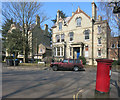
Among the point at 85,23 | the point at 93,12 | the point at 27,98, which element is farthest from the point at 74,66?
the point at 93,12

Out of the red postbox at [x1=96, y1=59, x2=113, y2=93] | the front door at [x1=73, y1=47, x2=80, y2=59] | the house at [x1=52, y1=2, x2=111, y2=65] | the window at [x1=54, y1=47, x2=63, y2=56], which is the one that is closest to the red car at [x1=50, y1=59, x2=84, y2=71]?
the house at [x1=52, y1=2, x2=111, y2=65]

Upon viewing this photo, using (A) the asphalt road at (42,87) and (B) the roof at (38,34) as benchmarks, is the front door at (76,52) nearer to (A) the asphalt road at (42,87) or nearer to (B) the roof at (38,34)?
(B) the roof at (38,34)

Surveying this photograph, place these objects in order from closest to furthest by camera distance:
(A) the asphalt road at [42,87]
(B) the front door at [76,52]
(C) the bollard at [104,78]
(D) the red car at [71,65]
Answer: (A) the asphalt road at [42,87]
(C) the bollard at [104,78]
(D) the red car at [71,65]
(B) the front door at [76,52]

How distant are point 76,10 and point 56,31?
7576mm

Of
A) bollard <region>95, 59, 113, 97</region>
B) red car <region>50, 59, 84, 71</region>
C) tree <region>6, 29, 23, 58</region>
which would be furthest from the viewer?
tree <region>6, 29, 23, 58</region>

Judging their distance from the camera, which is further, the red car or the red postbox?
the red car

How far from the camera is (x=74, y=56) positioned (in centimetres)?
2888

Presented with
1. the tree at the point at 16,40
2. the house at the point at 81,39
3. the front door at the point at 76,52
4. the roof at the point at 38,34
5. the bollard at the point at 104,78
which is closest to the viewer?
the bollard at the point at 104,78

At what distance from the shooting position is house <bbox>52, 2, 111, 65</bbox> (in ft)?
87.1

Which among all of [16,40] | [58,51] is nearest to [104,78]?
[16,40]

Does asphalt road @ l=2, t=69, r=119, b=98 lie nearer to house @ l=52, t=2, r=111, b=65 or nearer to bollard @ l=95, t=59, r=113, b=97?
bollard @ l=95, t=59, r=113, b=97

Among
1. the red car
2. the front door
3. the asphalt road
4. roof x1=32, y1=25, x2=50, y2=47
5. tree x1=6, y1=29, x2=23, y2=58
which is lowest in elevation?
the asphalt road

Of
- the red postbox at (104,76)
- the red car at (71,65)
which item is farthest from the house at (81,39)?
the red postbox at (104,76)

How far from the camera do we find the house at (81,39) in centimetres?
2655
